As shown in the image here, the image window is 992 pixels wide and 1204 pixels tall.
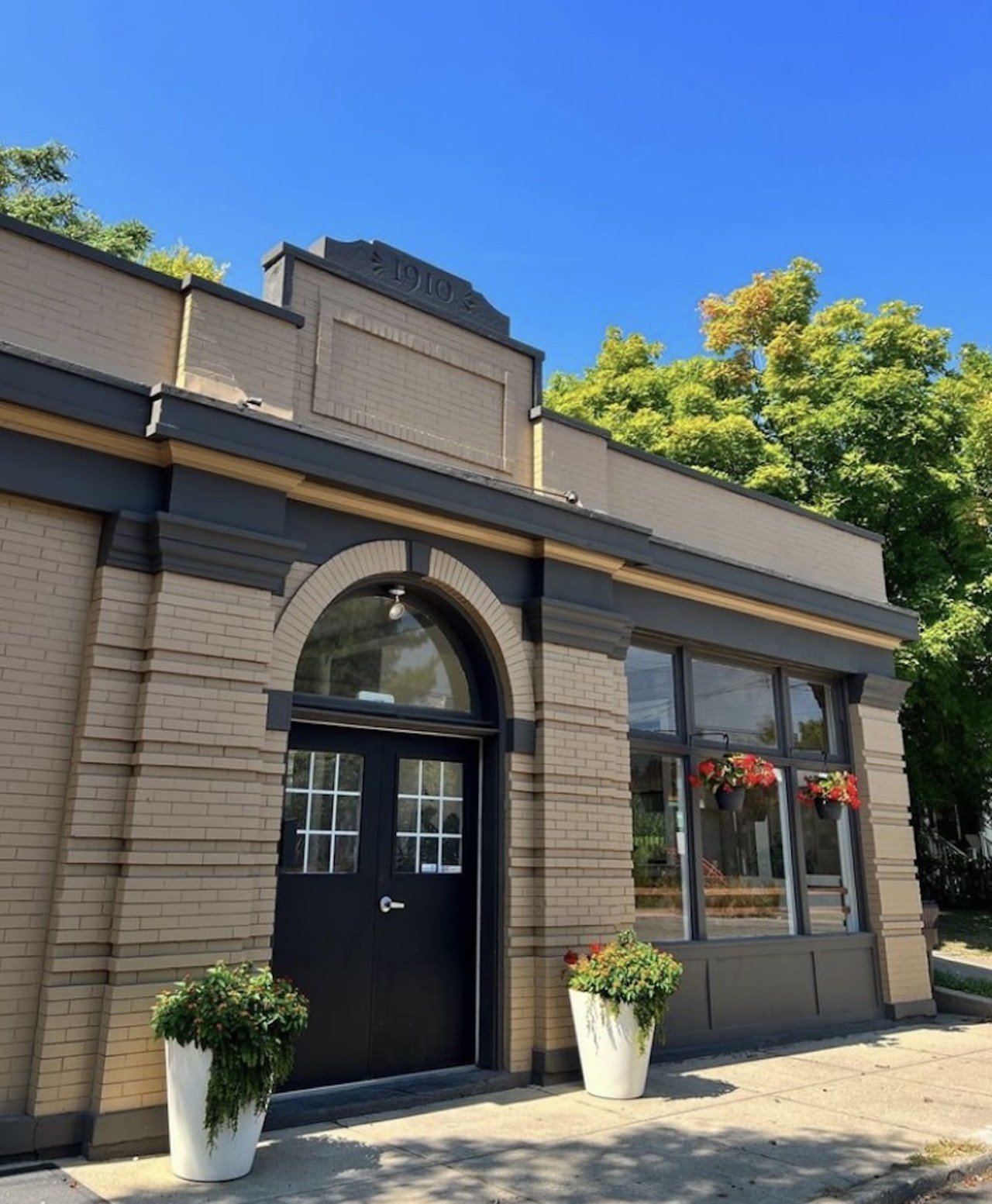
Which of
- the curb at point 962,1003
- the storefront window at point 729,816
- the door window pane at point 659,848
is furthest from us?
the curb at point 962,1003

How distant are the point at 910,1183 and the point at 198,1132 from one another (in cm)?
365

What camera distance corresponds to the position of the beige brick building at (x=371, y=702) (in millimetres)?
5352

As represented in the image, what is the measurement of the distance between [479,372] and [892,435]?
9037 millimetres

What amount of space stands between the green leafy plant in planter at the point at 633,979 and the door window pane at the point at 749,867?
6.62 ft

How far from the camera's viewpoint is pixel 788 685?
9992 millimetres

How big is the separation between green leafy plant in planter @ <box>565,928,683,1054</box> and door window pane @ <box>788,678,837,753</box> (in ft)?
12.6

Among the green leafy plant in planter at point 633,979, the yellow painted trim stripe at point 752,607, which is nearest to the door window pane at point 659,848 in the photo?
the green leafy plant in planter at point 633,979

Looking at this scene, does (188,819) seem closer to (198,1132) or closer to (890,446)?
(198,1132)

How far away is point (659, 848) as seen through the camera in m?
8.47

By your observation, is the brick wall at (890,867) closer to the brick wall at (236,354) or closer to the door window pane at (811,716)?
the door window pane at (811,716)

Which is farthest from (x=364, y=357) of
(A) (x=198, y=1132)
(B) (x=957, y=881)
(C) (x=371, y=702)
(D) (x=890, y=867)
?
(B) (x=957, y=881)

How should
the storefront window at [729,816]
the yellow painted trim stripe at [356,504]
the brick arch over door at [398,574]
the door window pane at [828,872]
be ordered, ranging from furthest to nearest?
1. the door window pane at [828,872]
2. the storefront window at [729,816]
3. the brick arch over door at [398,574]
4. the yellow painted trim stripe at [356,504]

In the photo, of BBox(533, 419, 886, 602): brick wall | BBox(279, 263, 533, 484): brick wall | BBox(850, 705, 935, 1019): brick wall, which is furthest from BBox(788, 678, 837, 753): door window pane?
BBox(279, 263, 533, 484): brick wall

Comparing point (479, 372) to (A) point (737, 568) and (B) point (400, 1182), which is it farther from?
(B) point (400, 1182)
